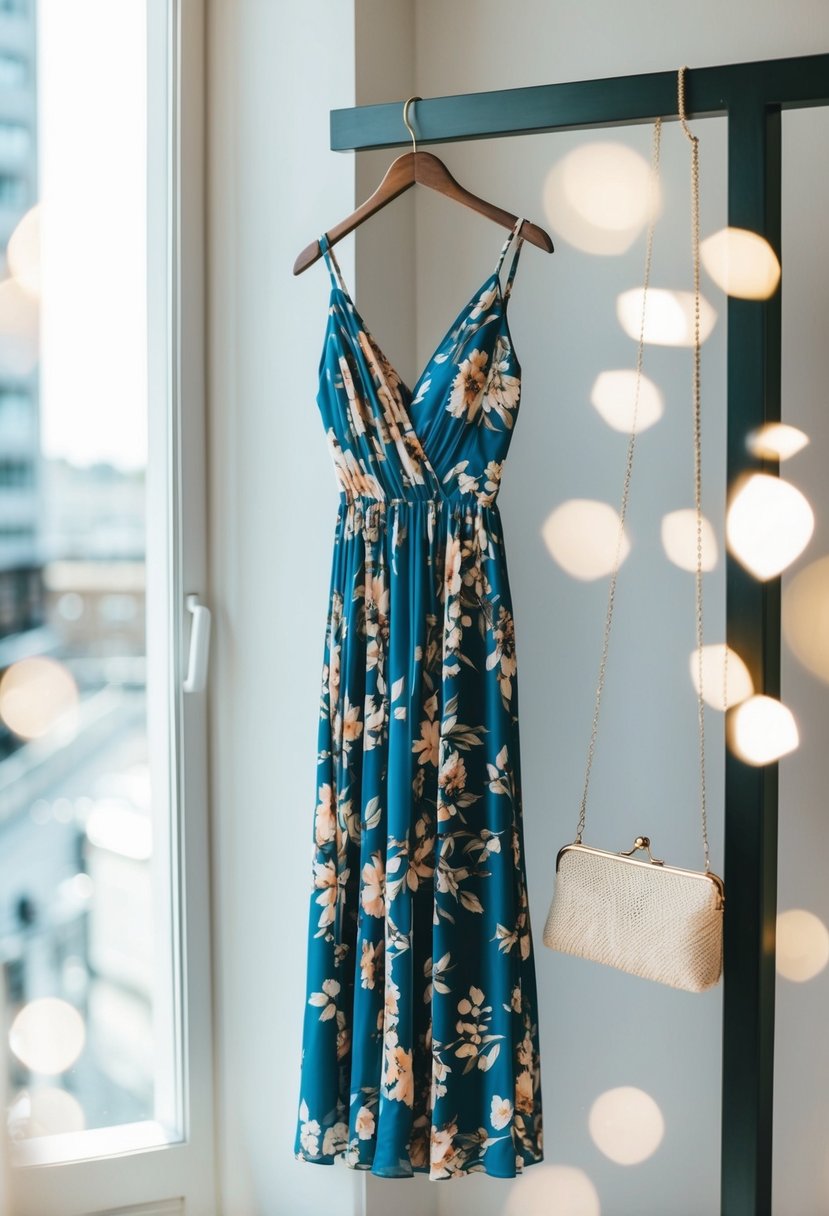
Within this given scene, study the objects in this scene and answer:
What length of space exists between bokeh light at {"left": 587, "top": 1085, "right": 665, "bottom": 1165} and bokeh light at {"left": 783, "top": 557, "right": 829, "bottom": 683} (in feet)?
2.40

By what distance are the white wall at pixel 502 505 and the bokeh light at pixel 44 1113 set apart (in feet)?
0.77

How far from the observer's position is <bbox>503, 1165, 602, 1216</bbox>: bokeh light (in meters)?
1.66

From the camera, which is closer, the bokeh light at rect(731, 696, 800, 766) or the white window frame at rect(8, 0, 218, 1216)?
the bokeh light at rect(731, 696, 800, 766)

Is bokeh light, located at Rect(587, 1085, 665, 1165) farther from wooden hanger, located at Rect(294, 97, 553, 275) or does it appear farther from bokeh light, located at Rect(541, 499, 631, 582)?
wooden hanger, located at Rect(294, 97, 553, 275)

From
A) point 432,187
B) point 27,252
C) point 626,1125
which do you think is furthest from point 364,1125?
point 27,252

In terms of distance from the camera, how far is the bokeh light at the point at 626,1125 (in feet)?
5.31

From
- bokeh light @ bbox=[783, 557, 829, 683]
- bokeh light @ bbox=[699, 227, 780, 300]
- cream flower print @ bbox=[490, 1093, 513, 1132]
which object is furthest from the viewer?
bokeh light @ bbox=[783, 557, 829, 683]

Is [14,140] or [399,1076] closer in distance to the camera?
[399,1076]

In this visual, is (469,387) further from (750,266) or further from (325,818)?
(325,818)

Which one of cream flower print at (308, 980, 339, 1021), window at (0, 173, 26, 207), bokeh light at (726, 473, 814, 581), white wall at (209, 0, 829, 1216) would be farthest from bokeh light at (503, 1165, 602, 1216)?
window at (0, 173, 26, 207)

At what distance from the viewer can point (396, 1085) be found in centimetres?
127

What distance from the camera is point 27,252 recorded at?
1546 mm

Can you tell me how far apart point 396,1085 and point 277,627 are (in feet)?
2.27

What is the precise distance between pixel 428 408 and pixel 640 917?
0.67 metres
